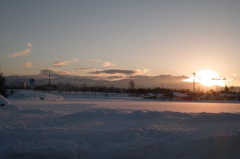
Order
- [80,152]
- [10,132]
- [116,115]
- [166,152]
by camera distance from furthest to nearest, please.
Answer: [116,115]
[10,132]
[166,152]
[80,152]

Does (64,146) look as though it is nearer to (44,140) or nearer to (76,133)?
(44,140)

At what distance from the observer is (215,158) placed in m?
5.99

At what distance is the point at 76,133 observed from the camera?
735cm

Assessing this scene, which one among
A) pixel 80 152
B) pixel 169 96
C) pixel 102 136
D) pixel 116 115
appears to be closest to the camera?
pixel 80 152

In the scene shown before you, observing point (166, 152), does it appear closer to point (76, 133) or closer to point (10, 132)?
point (76, 133)

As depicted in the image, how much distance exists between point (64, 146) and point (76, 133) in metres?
1.38

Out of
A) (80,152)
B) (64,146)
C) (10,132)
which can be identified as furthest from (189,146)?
(10,132)

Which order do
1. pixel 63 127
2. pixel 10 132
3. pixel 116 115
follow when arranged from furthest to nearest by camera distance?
pixel 116 115, pixel 63 127, pixel 10 132

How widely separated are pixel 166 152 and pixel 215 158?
144 cm

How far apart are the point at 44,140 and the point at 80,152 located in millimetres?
1478

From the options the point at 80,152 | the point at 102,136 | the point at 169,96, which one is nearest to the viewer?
the point at 80,152

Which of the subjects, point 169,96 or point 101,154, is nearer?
point 101,154

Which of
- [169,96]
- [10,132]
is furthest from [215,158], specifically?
[169,96]

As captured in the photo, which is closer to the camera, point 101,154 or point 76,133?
point 101,154
